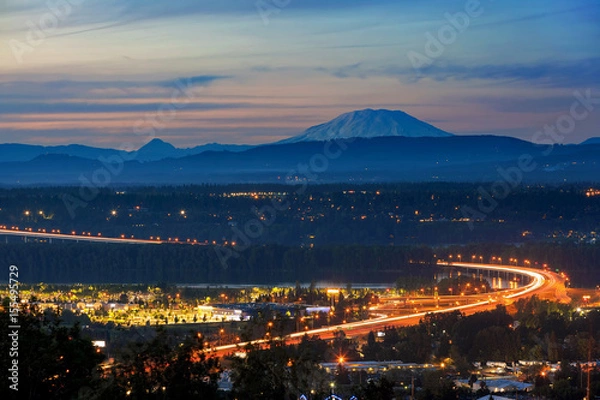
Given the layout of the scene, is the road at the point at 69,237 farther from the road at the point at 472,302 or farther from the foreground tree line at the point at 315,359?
the foreground tree line at the point at 315,359

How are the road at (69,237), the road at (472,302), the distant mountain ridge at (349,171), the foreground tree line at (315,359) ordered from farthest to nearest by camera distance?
1. the distant mountain ridge at (349,171)
2. the road at (69,237)
3. the road at (472,302)
4. the foreground tree line at (315,359)

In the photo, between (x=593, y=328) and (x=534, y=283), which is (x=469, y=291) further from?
(x=593, y=328)

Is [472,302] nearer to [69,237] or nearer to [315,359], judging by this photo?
[315,359]

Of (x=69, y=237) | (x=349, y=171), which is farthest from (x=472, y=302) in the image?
(x=349, y=171)

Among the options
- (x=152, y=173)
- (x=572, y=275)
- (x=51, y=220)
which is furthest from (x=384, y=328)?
(x=152, y=173)

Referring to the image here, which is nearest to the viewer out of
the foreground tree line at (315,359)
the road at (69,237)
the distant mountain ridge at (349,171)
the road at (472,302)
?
the foreground tree line at (315,359)

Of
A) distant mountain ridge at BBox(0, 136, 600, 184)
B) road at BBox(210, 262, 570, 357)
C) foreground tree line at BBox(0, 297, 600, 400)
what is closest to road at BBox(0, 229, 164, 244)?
road at BBox(210, 262, 570, 357)

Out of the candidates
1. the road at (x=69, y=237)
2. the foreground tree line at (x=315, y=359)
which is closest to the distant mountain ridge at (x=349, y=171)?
the road at (x=69, y=237)
